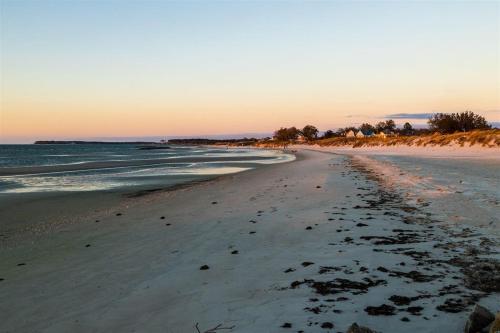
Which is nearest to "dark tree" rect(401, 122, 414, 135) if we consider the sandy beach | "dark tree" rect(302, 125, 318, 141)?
"dark tree" rect(302, 125, 318, 141)

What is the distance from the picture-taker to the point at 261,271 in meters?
5.54

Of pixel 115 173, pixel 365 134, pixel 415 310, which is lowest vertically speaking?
pixel 115 173

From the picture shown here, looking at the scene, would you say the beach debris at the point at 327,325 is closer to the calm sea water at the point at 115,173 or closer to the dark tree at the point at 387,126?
the calm sea water at the point at 115,173

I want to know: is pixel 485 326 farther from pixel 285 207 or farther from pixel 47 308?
pixel 285 207

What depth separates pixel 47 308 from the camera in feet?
15.8

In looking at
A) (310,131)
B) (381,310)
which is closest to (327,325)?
(381,310)

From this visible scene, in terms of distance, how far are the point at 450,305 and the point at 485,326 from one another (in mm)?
754

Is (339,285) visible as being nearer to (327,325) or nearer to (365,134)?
(327,325)

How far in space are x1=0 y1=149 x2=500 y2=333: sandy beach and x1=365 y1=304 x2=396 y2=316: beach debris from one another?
0.8 inches

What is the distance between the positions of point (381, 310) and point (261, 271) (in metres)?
1.96

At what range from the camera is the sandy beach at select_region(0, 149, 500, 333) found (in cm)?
405

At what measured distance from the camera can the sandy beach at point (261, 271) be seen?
4.05 metres

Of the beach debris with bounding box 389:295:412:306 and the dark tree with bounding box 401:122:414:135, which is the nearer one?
the beach debris with bounding box 389:295:412:306

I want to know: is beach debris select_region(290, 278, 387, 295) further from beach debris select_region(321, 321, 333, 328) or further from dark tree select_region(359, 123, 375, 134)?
dark tree select_region(359, 123, 375, 134)
